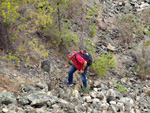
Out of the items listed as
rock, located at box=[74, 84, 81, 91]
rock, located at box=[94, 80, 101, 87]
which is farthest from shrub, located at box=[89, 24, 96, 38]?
rock, located at box=[74, 84, 81, 91]

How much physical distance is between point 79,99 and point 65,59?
2373 millimetres

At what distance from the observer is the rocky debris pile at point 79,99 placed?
4.39 metres

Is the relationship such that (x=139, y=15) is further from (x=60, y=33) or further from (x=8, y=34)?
(x=8, y=34)

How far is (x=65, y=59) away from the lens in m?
7.66

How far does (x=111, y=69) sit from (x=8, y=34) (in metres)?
4.79

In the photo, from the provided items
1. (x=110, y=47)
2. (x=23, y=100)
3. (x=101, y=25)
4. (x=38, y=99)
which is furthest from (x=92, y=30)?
(x=23, y=100)

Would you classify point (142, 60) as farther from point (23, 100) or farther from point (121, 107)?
point (23, 100)

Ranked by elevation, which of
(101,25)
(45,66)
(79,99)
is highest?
(101,25)

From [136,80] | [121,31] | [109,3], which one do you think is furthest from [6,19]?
[109,3]

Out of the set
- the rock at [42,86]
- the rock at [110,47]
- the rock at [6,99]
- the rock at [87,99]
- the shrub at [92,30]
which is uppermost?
the shrub at [92,30]

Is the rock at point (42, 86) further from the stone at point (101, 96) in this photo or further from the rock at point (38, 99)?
the stone at point (101, 96)

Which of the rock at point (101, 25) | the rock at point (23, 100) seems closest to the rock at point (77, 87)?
the rock at point (23, 100)

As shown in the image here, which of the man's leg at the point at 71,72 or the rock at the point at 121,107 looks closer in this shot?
the rock at the point at 121,107

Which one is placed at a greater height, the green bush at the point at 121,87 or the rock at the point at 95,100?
the rock at the point at 95,100
